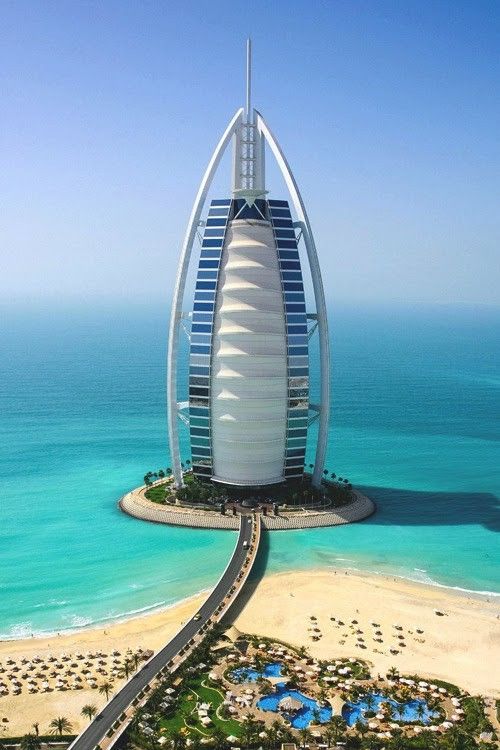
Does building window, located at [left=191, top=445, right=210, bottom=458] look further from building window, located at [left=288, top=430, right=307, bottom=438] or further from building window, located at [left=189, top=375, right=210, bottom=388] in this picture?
building window, located at [left=288, top=430, right=307, bottom=438]

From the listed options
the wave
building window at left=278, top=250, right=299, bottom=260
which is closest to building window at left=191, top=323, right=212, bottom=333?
building window at left=278, top=250, right=299, bottom=260

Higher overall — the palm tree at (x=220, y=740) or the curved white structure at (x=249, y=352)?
the curved white structure at (x=249, y=352)

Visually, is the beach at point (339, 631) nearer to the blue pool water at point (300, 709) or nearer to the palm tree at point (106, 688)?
the palm tree at point (106, 688)

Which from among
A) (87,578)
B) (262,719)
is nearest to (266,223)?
(87,578)

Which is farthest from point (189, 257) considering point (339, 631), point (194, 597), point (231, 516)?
point (339, 631)

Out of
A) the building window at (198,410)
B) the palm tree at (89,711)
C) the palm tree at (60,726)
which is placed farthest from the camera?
the building window at (198,410)

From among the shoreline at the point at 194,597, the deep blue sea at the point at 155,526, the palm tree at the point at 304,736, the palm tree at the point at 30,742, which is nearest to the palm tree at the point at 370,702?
the palm tree at the point at 304,736
